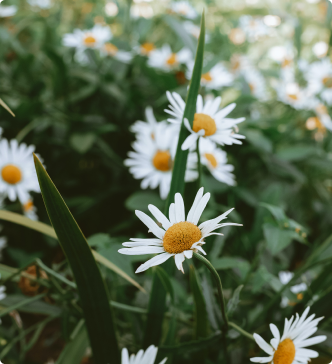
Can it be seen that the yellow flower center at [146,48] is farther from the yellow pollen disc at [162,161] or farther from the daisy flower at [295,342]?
the daisy flower at [295,342]

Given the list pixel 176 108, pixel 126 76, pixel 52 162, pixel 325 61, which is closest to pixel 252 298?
pixel 176 108

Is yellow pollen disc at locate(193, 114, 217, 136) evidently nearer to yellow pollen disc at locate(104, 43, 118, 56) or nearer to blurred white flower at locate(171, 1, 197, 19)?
yellow pollen disc at locate(104, 43, 118, 56)

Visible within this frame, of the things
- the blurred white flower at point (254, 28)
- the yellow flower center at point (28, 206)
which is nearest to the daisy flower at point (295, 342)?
the yellow flower center at point (28, 206)

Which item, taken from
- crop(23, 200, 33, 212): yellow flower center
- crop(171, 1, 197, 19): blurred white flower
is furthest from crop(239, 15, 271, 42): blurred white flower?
crop(23, 200, 33, 212): yellow flower center

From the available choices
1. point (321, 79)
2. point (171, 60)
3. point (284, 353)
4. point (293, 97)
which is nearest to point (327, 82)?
point (321, 79)

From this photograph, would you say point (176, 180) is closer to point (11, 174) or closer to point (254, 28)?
point (11, 174)
